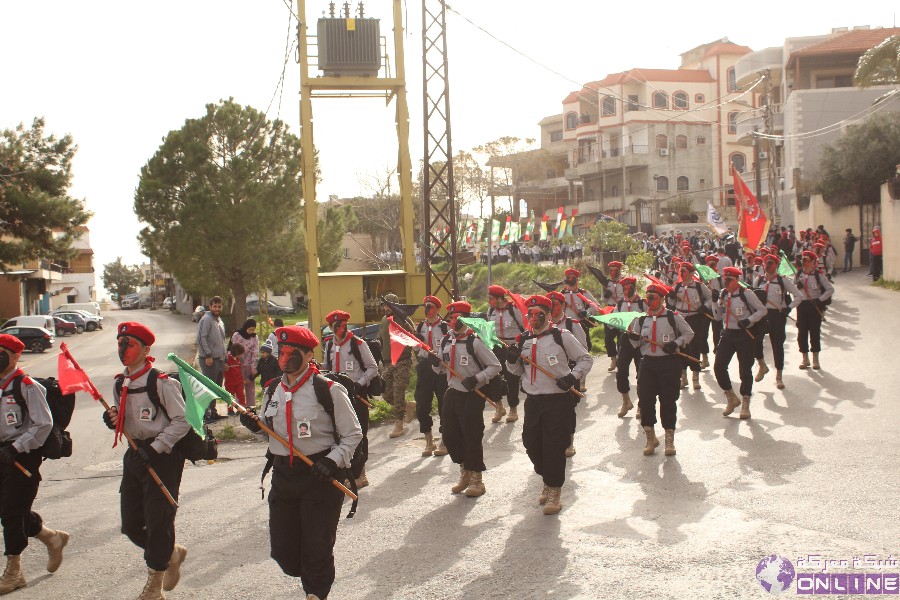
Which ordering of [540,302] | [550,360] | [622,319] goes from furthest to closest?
[622,319] < [540,302] < [550,360]

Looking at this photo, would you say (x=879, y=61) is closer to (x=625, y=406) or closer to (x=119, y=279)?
(x=625, y=406)

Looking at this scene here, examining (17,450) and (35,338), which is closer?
(17,450)

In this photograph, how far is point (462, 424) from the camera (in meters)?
9.57

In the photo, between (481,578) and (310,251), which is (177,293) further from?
(481,578)

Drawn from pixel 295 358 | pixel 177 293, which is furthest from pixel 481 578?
pixel 177 293

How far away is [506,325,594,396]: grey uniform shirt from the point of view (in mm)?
8758

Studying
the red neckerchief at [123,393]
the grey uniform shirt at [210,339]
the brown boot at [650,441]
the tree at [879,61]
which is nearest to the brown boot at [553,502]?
the brown boot at [650,441]

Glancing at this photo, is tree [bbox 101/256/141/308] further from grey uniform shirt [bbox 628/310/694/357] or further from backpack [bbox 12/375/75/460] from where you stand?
backpack [bbox 12/375/75/460]

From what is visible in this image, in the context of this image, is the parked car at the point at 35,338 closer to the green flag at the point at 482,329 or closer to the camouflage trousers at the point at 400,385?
the camouflage trousers at the point at 400,385

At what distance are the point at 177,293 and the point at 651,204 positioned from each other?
1725 inches

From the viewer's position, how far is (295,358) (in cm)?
588

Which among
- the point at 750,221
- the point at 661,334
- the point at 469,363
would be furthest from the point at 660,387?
the point at 750,221

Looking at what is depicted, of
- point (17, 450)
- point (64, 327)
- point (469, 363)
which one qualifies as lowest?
point (64, 327)

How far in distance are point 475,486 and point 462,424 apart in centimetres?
68
